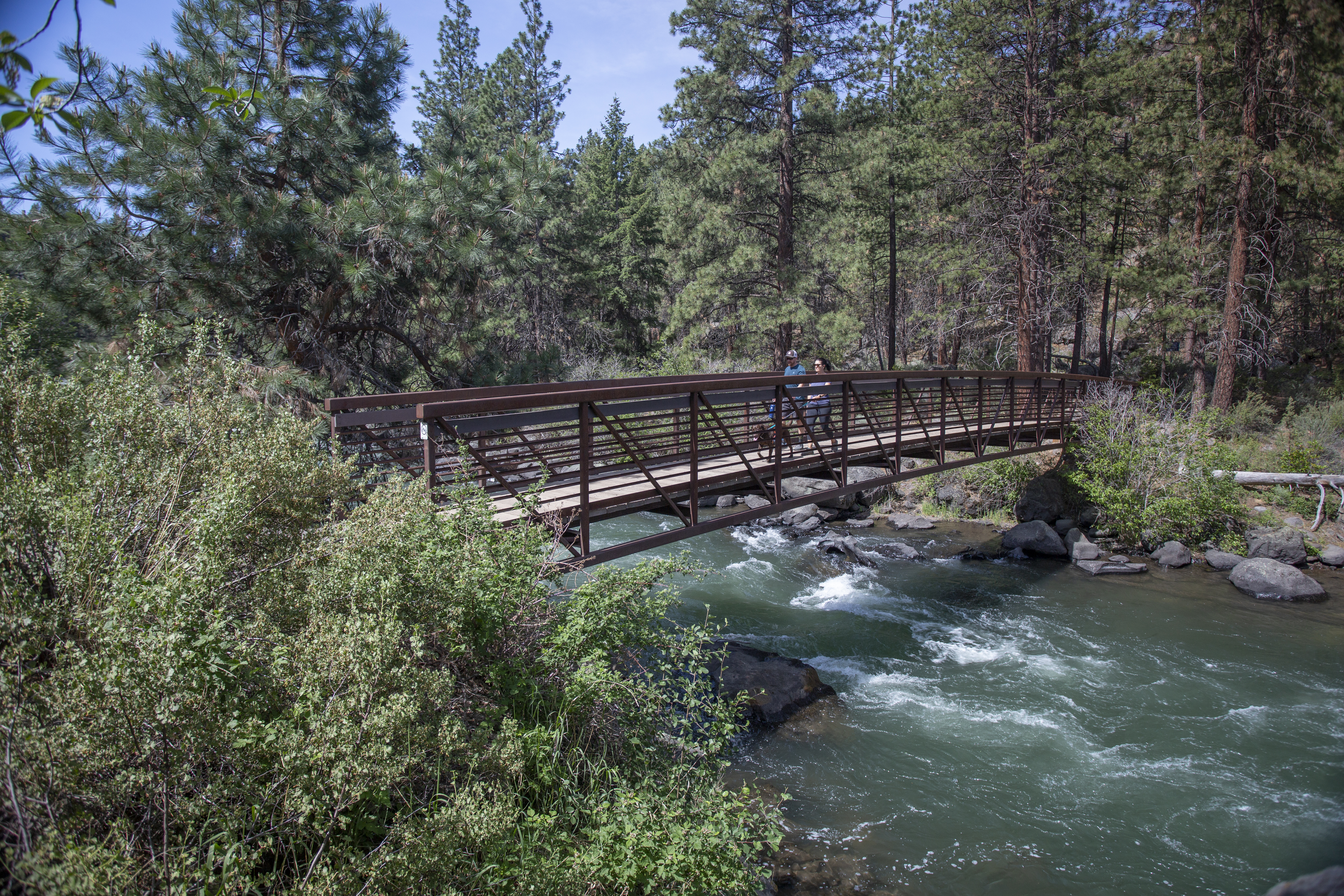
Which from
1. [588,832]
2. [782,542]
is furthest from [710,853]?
[782,542]

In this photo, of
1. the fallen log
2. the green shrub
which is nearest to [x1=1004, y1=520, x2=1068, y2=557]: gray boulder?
the fallen log

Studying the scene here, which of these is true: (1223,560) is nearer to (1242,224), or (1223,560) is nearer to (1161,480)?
(1161,480)

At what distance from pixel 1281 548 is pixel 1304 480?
2062 millimetres

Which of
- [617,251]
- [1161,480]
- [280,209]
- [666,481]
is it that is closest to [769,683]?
[666,481]

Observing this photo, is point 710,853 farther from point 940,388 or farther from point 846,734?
point 940,388

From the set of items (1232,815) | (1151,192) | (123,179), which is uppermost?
(1151,192)

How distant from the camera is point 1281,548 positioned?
12.6m

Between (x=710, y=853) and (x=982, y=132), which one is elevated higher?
(x=982, y=132)

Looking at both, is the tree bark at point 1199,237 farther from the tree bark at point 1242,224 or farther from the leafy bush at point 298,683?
the leafy bush at point 298,683

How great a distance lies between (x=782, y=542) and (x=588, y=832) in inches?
455

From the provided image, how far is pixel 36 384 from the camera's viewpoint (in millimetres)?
4270

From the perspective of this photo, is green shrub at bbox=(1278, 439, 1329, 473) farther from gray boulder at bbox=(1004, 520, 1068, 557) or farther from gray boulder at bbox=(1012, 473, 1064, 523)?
gray boulder at bbox=(1004, 520, 1068, 557)

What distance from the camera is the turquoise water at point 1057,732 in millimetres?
5707

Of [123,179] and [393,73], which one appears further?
[393,73]
